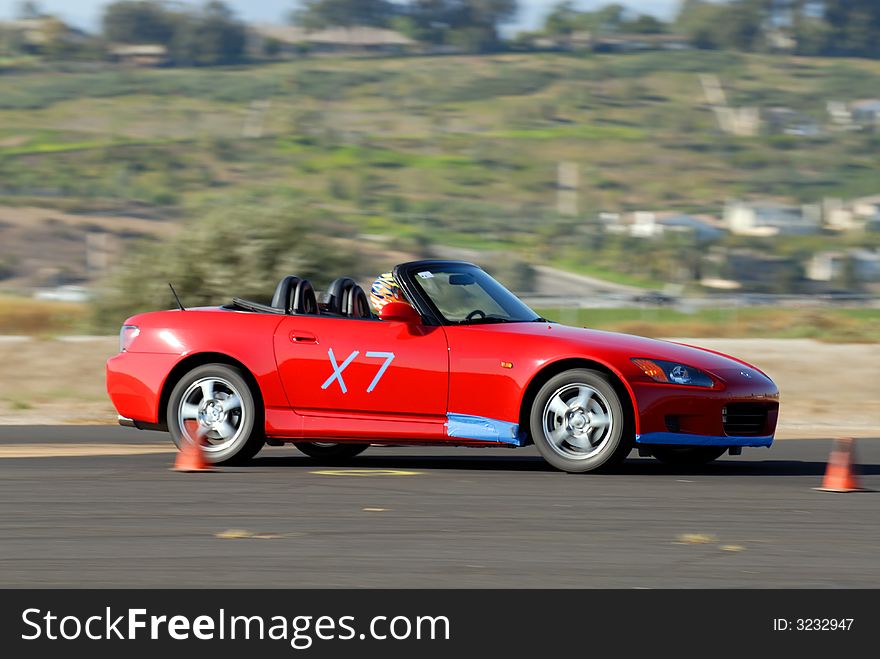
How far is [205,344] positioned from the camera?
10578mm

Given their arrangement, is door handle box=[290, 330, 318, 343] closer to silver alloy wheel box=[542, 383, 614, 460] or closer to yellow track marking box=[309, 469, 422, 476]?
yellow track marking box=[309, 469, 422, 476]

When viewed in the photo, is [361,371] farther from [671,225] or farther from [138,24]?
[138,24]

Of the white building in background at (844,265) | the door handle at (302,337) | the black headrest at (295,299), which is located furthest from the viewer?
the white building in background at (844,265)

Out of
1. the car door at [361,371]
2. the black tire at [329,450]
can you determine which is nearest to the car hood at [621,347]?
the car door at [361,371]

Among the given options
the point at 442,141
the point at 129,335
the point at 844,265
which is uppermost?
the point at 442,141

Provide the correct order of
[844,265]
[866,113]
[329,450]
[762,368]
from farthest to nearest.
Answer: [866,113], [844,265], [762,368], [329,450]

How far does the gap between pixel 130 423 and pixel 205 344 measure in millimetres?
927

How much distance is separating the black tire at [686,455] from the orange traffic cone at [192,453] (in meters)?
3.18

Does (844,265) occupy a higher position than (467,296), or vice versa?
(467,296)

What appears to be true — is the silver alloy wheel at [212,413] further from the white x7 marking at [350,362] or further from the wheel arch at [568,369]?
the wheel arch at [568,369]

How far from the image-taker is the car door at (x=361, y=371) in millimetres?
10016

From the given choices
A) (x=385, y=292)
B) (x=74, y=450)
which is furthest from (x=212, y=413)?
(x=74, y=450)

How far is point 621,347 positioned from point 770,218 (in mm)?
81977

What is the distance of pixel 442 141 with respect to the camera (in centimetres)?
11225
